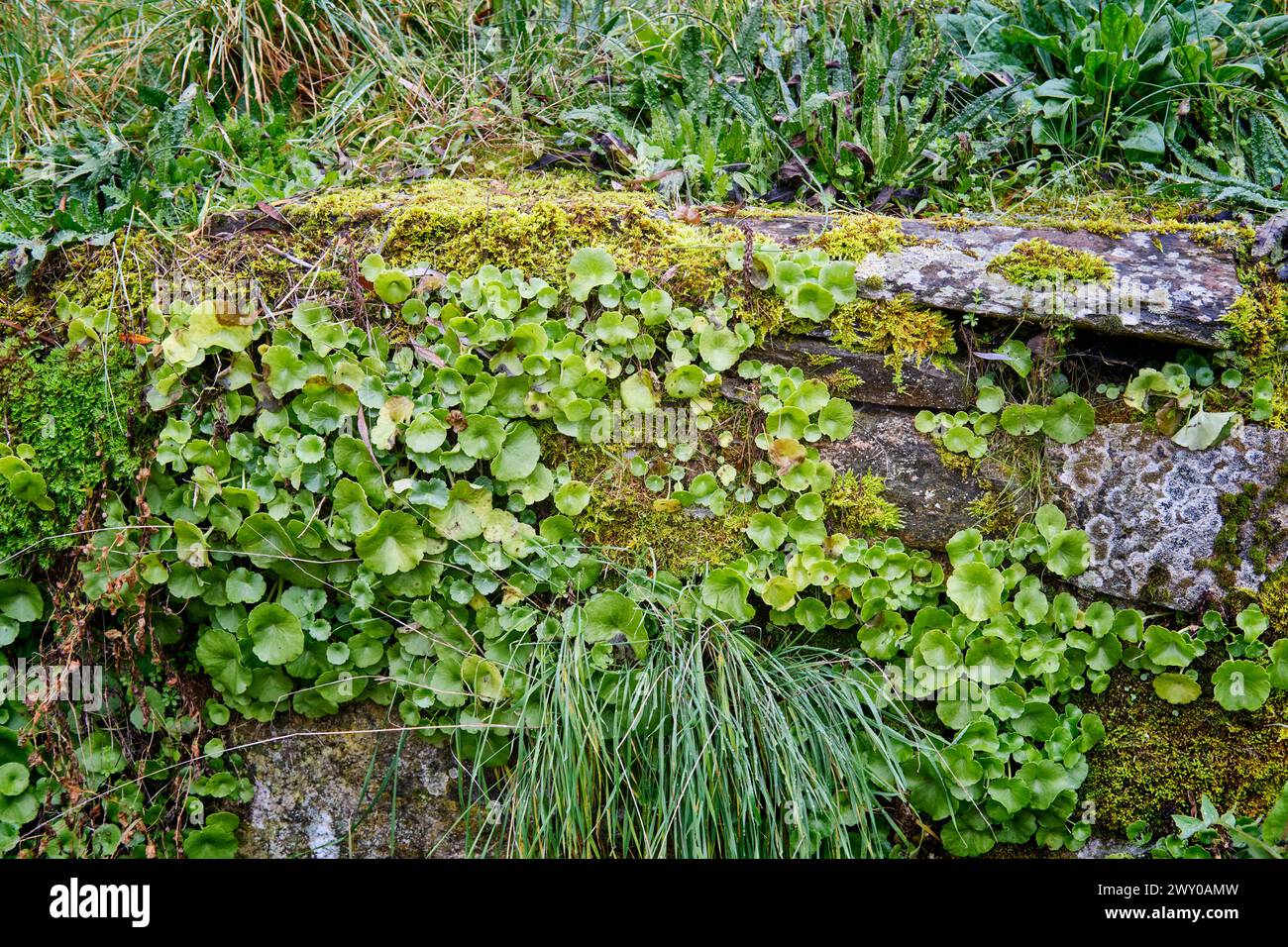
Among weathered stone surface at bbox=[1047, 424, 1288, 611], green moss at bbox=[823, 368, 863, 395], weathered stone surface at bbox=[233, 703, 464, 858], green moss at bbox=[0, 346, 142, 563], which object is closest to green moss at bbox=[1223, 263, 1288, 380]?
weathered stone surface at bbox=[1047, 424, 1288, 611]

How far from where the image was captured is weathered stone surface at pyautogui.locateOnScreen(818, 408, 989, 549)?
228 cm

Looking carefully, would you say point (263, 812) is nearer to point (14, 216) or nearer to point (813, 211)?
point (14, 216)

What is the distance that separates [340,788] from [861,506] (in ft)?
5.31

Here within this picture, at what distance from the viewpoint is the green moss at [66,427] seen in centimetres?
222

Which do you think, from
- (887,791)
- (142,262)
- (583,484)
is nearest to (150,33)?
(142,262)

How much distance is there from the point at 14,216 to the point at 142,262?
55 centimetres

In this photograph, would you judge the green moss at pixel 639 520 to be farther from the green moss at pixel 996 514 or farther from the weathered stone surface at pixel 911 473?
the green moss at pixel 996 514

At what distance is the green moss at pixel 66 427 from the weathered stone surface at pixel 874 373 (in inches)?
68.4

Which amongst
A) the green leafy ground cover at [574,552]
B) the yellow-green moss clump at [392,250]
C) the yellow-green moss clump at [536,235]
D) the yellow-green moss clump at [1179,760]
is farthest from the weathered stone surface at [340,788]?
the yellow-green moss clump at [1179,760]

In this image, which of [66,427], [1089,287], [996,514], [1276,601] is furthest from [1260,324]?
[66,427]

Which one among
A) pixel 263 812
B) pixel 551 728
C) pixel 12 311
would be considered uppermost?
pixel 12 311

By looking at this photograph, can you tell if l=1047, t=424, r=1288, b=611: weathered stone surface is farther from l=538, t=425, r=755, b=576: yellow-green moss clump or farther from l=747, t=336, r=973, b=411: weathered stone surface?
l=538, t=425, r=755, b=576: yellow-green moss clump

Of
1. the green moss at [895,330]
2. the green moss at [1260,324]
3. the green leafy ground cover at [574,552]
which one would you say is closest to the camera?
the green leafy ground cover at [574,552]
